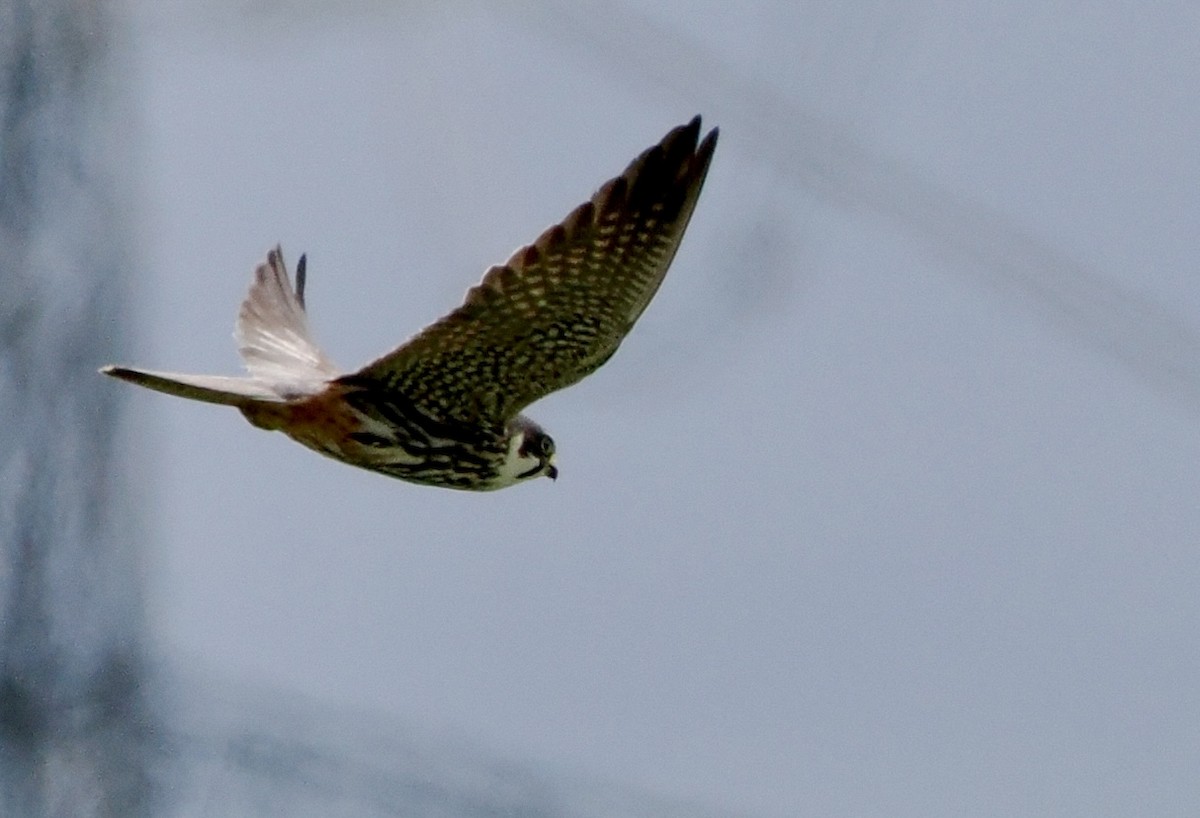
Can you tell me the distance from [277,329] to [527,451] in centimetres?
96

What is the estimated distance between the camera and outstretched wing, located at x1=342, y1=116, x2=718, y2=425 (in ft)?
14.6

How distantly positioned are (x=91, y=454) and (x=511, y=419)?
2.18 metres

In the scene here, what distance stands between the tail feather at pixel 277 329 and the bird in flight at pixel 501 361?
0.13 meters

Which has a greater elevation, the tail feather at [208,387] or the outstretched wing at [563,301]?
the outstretched wing at [563,301]

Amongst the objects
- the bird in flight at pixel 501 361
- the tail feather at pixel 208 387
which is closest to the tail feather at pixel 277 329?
the bird in flight at pixel 501 361

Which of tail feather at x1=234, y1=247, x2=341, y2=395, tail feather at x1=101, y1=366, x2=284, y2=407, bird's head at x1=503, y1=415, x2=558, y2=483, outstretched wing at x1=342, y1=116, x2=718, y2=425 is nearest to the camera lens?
tail feather at x1=101, y1=366, x2=284, y2=407

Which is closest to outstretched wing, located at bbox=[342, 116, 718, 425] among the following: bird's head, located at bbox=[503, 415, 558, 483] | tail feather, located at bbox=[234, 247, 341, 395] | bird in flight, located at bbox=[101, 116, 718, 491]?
bird in flight, located at bbox=[101, 116, 718, 491]

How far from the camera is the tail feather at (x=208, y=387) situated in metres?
4.15

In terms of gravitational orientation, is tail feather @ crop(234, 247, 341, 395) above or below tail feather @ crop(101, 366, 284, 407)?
above

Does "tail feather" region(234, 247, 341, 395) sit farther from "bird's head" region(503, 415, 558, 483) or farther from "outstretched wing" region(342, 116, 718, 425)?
"outstretched wing" region(342, 116, 718, 425)

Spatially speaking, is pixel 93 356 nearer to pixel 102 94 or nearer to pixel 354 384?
pixel 102 94

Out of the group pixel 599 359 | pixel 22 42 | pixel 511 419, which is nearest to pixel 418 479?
pixel 511 419

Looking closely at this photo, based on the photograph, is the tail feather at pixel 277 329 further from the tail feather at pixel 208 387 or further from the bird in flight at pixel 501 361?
the tail feather at pixel 208 387

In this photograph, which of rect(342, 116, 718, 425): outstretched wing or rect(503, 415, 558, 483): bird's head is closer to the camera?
rect(342, 116, 718, 425): outstretched wing
